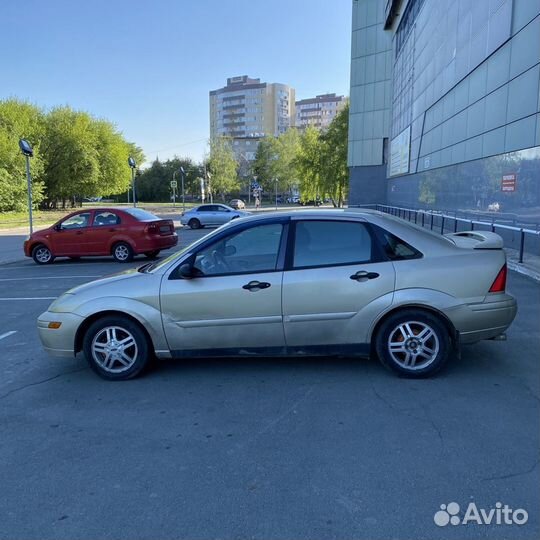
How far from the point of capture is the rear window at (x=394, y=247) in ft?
14.3

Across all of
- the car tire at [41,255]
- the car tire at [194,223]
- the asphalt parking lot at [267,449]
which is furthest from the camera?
the car tire at [194,223]

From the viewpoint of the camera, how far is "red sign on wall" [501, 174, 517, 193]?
13344 millimetres

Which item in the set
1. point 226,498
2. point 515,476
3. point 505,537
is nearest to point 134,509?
point 226,498

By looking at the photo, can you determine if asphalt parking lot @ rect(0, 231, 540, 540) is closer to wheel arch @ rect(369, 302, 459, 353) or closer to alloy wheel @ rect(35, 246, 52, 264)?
wheel arch @ rect(369, 302, 459, 353)

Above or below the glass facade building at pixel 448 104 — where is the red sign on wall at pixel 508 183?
below

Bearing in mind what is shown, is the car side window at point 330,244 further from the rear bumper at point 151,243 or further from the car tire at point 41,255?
the car tire at point 41,255

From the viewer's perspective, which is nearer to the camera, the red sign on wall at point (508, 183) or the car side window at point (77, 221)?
the red sign on wall at point (508, 183)

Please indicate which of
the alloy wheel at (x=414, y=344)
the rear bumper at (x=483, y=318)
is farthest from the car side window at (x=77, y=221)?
the rear bumper at (x=483, y=318)

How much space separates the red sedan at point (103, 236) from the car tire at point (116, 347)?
903 centimetres

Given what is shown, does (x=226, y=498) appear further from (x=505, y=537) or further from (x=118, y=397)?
(x=118, y=397)

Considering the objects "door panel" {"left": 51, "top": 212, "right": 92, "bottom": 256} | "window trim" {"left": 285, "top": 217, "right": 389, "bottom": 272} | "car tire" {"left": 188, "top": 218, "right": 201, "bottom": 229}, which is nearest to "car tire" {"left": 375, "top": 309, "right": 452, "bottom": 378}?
"window trim" {"left": 285, "top": 217, "right": 389, "bottom": 272}

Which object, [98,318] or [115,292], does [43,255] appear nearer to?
[98,318]

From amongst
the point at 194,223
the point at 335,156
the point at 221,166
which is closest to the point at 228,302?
the point at 194,223

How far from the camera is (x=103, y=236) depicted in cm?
1345
